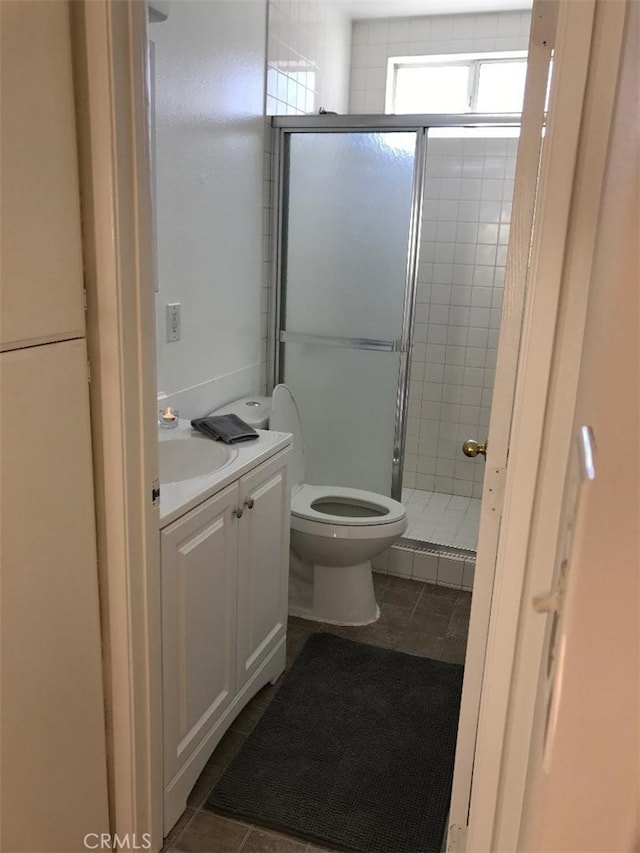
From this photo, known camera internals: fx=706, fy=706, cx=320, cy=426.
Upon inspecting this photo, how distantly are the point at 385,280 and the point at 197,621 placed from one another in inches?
68.8

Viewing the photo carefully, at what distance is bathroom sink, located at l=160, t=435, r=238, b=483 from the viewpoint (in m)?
2.02

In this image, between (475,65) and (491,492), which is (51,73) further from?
(475,65)

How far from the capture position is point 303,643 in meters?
2.57

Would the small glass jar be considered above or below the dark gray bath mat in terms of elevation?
above

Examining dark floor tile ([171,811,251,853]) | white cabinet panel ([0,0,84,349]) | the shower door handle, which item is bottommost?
dark floor tile ([171,811,251,853])

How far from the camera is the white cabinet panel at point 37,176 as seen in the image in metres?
1.06

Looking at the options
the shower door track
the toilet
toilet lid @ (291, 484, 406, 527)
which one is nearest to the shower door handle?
the shower door track

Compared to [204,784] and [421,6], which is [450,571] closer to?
[204,784]

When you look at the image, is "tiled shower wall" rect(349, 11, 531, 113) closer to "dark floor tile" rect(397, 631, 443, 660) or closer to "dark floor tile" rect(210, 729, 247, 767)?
"dark floor tile" rect(397, 631, 443, 660)

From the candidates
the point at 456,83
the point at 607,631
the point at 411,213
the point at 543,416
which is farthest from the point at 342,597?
the point at 456,83

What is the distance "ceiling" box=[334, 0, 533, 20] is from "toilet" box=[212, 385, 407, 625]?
1990 mm

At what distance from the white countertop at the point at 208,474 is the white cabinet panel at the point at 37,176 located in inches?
19.4

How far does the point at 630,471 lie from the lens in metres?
0.47

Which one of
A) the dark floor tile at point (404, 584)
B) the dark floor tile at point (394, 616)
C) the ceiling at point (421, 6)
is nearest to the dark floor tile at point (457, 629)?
the dark floor tile at point (394, 616)
